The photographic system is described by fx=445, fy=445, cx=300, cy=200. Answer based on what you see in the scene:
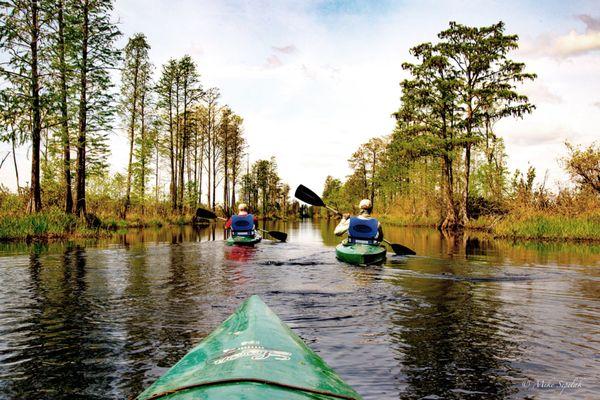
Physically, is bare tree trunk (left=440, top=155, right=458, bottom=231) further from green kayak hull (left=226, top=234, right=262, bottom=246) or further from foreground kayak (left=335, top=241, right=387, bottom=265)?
foreground kayak (left=335, top=241, right=387, bottom=265)

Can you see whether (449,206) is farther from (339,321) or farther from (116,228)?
(339,321)

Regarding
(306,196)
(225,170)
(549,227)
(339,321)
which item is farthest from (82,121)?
(225,170)

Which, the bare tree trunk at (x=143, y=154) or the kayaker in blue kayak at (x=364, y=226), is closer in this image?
Answer: the kayaker in blue kayak at (x=364, y=226)

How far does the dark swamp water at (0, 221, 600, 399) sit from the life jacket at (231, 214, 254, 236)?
170 inches

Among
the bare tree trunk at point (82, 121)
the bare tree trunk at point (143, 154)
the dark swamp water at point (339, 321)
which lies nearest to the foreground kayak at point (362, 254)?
the dark swamp water at point (339, 321)

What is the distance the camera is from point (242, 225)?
16.9 meters

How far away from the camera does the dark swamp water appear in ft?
13.9

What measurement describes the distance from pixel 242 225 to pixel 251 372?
14.6 m

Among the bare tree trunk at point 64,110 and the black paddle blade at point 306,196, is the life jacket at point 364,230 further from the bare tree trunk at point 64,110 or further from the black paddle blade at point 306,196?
the bare tree trunk at point 64,110

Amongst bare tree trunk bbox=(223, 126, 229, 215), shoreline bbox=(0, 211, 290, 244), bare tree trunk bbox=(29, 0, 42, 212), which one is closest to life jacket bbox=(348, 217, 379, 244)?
shoreline bbox=(0, 211, 290, 244)

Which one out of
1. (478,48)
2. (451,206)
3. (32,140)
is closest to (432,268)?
(32,140)

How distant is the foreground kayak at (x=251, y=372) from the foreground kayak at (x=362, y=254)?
27.5 feet

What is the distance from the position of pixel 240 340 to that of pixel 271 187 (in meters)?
79.8

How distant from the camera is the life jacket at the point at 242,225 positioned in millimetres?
16828
